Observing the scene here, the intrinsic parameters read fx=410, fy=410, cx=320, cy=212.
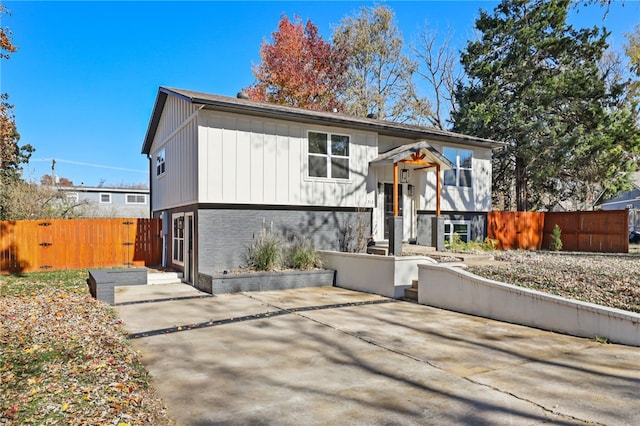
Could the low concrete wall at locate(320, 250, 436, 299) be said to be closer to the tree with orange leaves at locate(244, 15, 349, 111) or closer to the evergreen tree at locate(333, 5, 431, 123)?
the tree with orange leaves at locate(244, 15, 349, 111)

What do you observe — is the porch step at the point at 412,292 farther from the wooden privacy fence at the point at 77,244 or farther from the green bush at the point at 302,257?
the wooden privacy fence at the point at 77,244

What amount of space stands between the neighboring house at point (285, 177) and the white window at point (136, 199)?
58.3 ft

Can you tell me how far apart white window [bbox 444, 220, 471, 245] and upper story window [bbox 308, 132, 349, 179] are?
4815 millimetres

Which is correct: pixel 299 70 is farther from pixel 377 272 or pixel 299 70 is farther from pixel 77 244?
pixel 377 272

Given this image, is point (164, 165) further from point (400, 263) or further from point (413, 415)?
point (413, 415)

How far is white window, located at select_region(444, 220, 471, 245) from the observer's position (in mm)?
15132

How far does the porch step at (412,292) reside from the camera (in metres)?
9.22

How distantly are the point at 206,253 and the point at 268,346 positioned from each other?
5.60m

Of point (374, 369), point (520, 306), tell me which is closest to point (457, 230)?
point (520, 306)

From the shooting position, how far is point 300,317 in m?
7.39

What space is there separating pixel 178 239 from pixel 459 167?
10490 millimetres

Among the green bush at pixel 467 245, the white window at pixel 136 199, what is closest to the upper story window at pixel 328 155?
the green bush at pixel 467 245

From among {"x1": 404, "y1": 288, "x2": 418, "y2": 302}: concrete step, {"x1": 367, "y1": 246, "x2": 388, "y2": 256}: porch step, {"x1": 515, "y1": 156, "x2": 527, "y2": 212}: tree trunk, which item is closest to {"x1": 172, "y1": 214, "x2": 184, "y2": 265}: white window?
{"x1": 367, "y1": 246, "x2": 388, "y2": 256}: porch step

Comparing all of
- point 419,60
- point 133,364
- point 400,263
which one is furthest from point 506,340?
point 419,60
